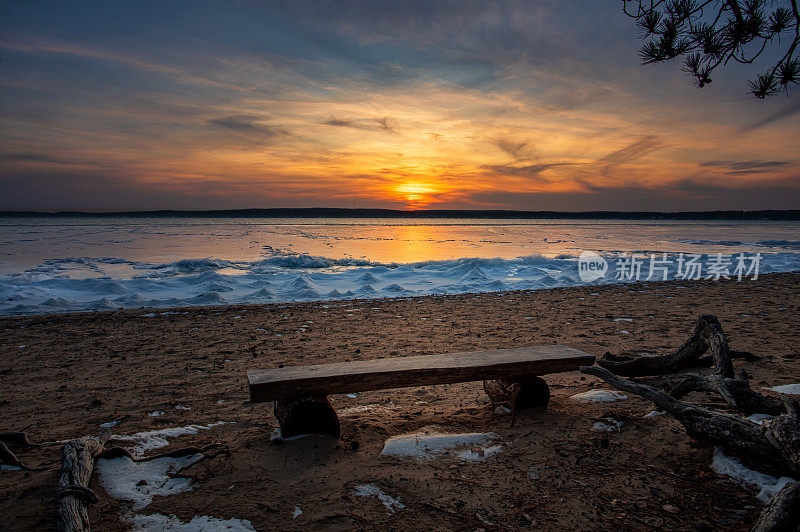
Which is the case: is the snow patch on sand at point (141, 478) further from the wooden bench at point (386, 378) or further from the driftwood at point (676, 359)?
the driftwood at point (676, 359)

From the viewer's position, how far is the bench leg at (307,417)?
10.2ft

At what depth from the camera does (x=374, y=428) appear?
343 cm

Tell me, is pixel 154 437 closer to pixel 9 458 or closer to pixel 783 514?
pixel 9 458

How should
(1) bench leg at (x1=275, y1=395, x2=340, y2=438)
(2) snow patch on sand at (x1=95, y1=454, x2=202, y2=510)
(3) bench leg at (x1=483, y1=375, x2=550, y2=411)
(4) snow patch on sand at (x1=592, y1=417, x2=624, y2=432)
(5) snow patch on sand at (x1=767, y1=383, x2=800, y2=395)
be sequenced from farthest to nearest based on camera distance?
(5) snow patch on sand at (x1=767, y1=383, x2=800, y2=395) → (3) bench leg at (x1=483, y1=375, x2=550, y2=411) → (4) snow patch on sand at (x1=592, y1=417, x2=624, y2=432) → (1) bench leg at (x1=275, y1=395, x2=340, y2=438) → (2) snow patch on sand at (x1=95, y1=454, x2=202, y2=510)

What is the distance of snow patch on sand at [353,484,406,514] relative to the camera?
2402 mm

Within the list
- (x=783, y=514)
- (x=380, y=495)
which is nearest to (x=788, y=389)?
(x=783, y=514)

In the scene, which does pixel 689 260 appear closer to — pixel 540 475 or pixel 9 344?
pixel 540 475

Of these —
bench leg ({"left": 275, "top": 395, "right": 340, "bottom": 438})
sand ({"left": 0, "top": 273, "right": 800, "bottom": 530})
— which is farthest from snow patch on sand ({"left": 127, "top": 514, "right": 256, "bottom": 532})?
bench leg ({"left": 275, "top": 395, "right": 340, "bottom": 438})

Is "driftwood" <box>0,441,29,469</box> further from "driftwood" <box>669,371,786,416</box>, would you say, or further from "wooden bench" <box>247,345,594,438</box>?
"driftwood" <box>669,371,786,416</box>

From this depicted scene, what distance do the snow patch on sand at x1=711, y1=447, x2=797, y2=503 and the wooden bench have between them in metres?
1.05

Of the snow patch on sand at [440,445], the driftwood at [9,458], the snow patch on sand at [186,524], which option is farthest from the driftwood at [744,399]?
the driftwood at [9,458]

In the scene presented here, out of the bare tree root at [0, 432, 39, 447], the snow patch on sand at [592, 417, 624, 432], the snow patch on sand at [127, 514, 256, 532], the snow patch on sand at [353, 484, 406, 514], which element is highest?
the snow patch on sand at [592, 417, 624, 432]

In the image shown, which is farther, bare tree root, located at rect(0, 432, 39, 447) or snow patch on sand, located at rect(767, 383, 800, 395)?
snow patch on sand, located at rect(767, 383, 800, 395)
